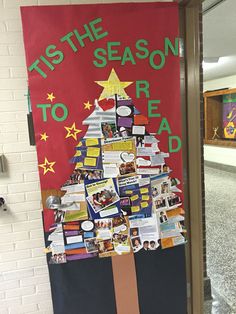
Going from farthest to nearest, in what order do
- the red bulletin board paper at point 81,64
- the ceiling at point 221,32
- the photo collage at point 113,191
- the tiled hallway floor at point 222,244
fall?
the ceiling at point 221,32 < the tiled hallway floor at point 222,244 < the photo collage at point 113,191 < the red bulletin board paper at point 81,64

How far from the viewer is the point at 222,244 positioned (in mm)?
2975

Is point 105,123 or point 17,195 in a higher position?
point 105,123

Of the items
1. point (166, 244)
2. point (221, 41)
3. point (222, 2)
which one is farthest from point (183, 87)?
point (221, 41)

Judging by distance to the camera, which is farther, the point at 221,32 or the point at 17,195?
the point at 221,32

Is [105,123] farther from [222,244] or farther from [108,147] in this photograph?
[222,244]

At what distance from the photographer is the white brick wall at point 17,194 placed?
153 cm

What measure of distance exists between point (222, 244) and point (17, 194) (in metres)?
2.41

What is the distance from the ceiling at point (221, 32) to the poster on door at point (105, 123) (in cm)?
129

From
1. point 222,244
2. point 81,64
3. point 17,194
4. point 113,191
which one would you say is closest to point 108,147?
point 113,191

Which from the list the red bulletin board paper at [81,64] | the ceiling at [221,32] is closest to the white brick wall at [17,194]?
the red bulletin board paper at [81,64]

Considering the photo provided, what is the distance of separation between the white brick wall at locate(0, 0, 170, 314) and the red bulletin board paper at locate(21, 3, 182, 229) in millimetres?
207

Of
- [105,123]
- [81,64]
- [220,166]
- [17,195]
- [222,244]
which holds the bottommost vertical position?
[222,244]

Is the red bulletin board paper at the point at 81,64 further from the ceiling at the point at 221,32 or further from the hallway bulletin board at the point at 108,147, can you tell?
the ceiling at the point at 221,32

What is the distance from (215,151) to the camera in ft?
24.4
